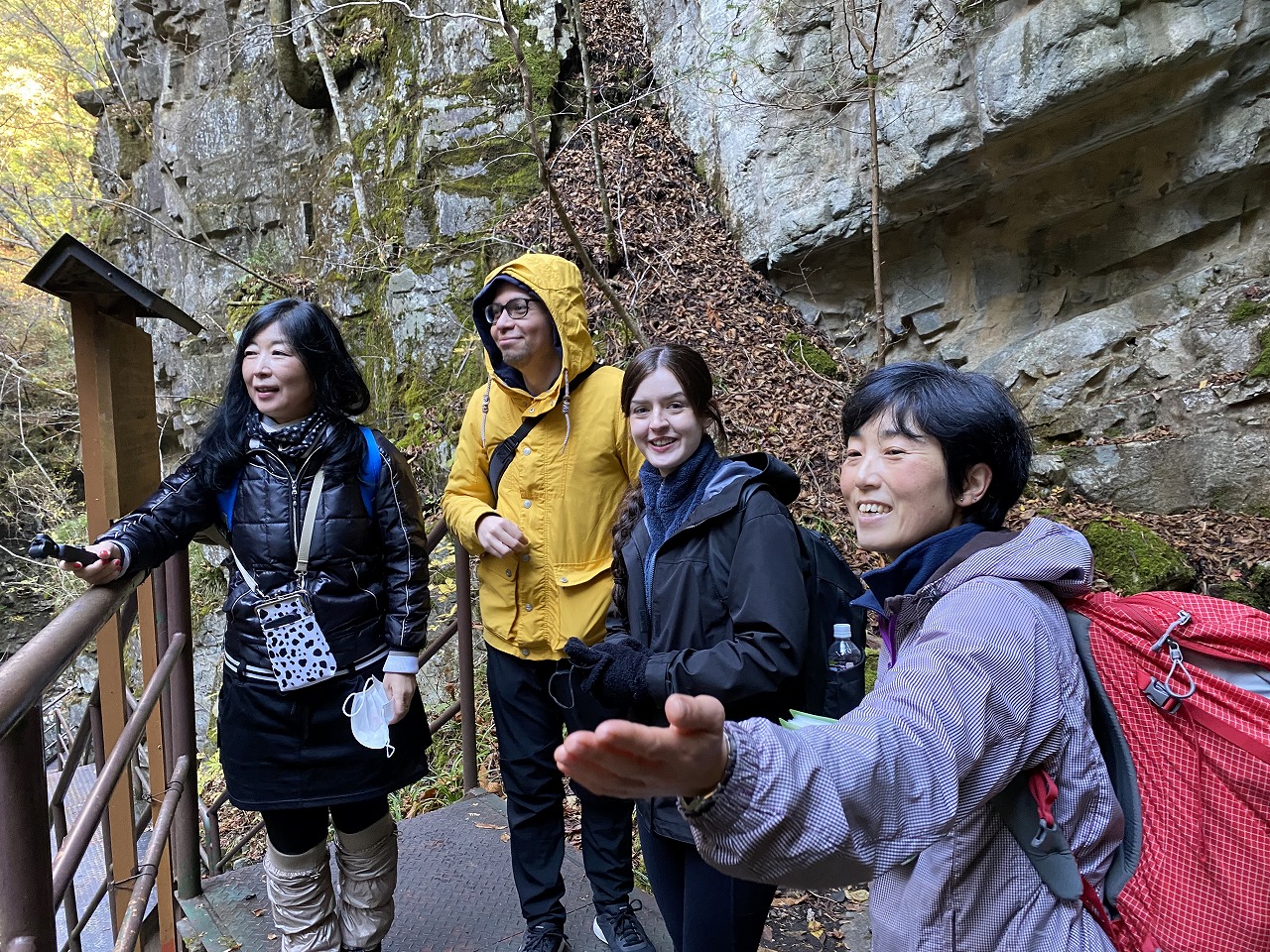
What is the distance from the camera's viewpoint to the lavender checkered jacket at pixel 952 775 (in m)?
0.76

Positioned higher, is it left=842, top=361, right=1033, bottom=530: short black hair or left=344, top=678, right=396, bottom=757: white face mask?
left=842, top=361, right=1033, bottom=530: short black hair

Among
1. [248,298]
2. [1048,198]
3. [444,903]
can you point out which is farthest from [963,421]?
[248,298]

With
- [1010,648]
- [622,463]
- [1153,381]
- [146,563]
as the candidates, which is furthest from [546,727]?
[1153,381]

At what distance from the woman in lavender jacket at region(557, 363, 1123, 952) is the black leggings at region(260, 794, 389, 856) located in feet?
5.49

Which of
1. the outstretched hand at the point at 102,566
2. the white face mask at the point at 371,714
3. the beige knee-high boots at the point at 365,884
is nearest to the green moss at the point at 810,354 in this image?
the white face mask at the point at 371,714

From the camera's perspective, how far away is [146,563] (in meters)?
2.05

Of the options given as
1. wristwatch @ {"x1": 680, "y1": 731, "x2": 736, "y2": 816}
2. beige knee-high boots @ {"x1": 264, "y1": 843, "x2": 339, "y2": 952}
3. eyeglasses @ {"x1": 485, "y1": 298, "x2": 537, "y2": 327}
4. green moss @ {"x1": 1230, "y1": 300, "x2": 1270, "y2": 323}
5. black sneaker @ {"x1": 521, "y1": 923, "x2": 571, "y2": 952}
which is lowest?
black sneaker @ {"x1": 521, "y1": 923, "x2": 571, "y2": 952}

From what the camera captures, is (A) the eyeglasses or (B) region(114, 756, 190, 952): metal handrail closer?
(B) region(114, 756, 190, 952): metal handrail

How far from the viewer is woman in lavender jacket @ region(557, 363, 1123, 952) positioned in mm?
746

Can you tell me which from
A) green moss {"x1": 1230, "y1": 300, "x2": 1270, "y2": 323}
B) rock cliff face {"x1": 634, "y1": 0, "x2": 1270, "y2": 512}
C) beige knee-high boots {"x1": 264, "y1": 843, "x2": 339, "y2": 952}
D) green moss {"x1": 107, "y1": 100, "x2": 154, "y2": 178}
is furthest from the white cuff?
green moss {"x1": 107, "y1": 100, "x2": 154, "y2": 178}

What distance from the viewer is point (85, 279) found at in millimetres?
1895

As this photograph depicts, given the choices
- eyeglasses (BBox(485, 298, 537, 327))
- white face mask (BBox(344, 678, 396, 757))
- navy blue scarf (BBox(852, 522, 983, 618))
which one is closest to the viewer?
navy blue scarf (BBox(852, 522, 983, 618))

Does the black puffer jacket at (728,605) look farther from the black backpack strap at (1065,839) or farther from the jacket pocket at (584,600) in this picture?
the black backpack strap at (1065,839)

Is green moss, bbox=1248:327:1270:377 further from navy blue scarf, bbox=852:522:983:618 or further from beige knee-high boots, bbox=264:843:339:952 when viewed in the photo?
beige knee-high boots, bbox=264:843:339:952
